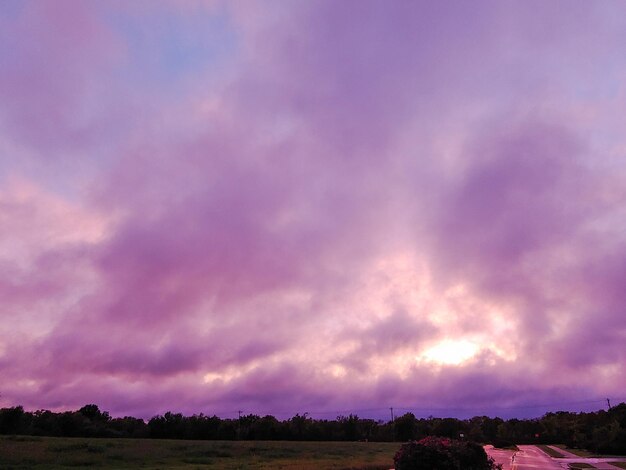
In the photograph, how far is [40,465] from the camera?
167 feet

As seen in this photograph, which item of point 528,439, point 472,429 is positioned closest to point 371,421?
point 472,429

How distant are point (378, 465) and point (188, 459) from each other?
22263mm

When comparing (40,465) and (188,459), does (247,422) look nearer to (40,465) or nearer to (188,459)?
(188,459)

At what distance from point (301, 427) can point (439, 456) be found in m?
113

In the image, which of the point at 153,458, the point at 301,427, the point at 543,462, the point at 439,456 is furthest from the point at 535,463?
the point at 301,427

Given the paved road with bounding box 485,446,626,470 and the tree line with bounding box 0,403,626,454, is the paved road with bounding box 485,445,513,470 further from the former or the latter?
the tree line with bounding box 0,403,626,454

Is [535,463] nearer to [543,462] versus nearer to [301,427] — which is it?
[543,462]

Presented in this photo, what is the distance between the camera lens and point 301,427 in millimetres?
133875

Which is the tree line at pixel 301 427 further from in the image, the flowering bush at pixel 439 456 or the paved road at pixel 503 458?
the flowering bush at pixel 439 456

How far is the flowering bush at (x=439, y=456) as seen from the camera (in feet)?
87.6

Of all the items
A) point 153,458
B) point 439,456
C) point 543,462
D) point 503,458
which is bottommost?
point 543,462

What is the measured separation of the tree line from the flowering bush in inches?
2899

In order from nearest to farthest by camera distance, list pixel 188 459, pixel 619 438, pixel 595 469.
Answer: pixel 595 469 < pixel 188 459 < pixel 619 438

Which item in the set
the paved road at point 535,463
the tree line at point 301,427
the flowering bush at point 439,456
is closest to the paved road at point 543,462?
the paved road at point 535,463
